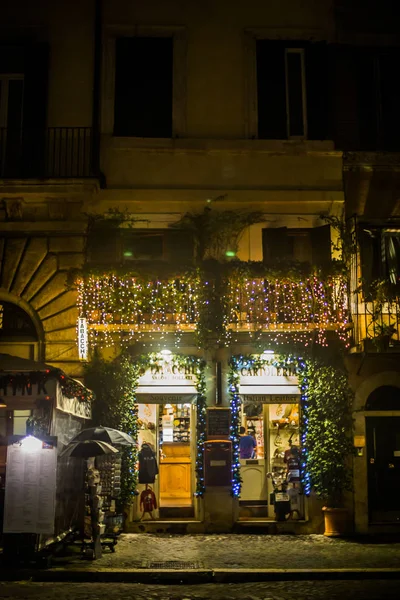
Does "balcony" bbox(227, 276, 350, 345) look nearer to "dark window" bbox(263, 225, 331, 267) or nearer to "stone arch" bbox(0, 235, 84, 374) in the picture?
"dark window" bbox(263, 225, 331, 267)

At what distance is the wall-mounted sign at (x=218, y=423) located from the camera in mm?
16047

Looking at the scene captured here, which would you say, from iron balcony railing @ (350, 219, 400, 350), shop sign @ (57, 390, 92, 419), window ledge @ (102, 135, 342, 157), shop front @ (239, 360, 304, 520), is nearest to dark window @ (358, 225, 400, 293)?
iron balcony railing @ (350, 219, 400, 350)

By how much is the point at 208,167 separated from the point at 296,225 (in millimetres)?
2513

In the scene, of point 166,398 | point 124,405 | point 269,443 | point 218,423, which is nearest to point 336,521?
point 269,443

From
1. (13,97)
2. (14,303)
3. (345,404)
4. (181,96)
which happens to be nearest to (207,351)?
(345,404)

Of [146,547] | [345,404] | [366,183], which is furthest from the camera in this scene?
[366,183]

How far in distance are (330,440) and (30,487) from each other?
269 inches

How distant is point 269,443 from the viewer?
17.1 m

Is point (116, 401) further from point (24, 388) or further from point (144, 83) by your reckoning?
point (144, 83)

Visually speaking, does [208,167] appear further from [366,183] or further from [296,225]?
[366,183]

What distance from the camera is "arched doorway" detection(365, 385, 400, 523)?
52.7ft

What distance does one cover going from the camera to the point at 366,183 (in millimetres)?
17125

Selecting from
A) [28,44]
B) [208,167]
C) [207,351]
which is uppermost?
[28,44]

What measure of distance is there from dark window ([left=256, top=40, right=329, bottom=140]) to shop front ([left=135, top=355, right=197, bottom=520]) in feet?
20.6
